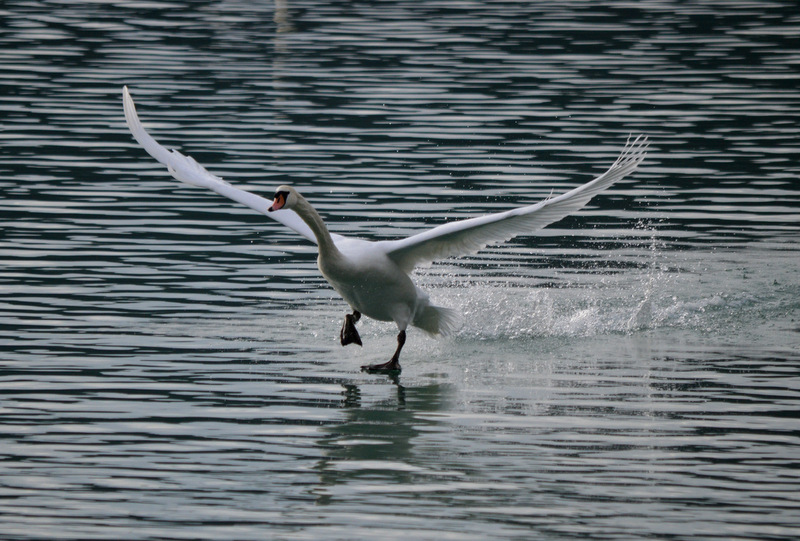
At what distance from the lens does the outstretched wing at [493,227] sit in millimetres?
10797

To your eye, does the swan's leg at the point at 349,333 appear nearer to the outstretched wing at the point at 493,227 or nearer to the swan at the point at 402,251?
the swan at the point at 402,251

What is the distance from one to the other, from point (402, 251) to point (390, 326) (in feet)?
6.13

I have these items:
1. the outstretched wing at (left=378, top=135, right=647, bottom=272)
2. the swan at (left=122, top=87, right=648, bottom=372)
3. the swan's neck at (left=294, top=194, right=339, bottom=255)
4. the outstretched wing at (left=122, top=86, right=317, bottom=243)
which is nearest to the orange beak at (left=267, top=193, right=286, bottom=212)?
the swan at (left=122, top=87, right=648, bottom=372)

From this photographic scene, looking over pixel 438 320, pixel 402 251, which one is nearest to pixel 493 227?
pixel 402 251

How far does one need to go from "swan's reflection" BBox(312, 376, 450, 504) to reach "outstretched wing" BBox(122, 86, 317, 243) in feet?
7.01

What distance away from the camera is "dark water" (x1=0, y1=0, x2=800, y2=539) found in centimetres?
808

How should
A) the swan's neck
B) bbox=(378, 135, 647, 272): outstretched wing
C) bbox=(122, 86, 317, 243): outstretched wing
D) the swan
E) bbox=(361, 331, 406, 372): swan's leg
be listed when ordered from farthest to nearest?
bbox=(122, 86, 317, 243): outstretched wing < bbox=(361, 331, 406, 372): swan's leg < the swan's neck < the swan < bbox=(378, 135, 647, 272): outstretched wing

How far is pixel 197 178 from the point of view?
1273 centimetres

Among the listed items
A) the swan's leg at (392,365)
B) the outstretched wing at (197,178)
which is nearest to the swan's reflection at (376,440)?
the swan's leg at (392,365)

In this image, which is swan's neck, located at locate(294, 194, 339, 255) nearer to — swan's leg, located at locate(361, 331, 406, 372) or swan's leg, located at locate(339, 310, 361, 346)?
swan's leg, located at locate(339, 310, 361, 346)

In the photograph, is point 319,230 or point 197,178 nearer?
point 319,230

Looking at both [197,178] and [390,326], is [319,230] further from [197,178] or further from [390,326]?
[390,326]

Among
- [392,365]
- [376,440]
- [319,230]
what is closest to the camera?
[376,440]

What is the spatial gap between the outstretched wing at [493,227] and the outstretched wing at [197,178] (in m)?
0.97
